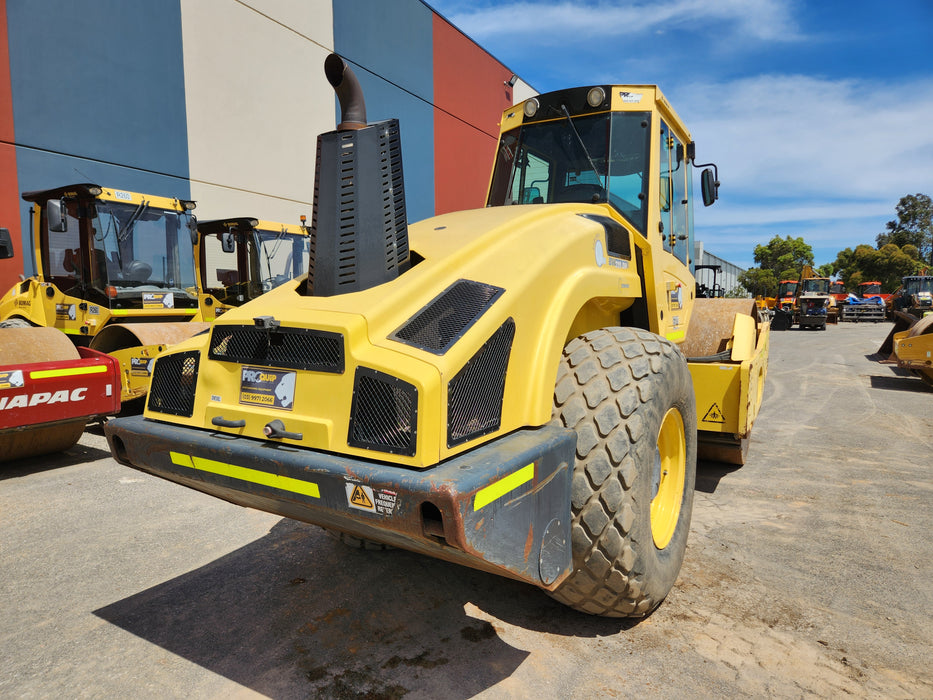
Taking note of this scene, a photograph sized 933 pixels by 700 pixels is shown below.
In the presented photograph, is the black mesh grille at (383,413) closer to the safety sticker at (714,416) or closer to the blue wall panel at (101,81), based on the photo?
the safety sticker at (714,416)

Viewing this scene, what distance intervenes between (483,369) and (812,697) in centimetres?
170

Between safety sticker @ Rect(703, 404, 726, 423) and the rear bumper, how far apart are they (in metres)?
2.43

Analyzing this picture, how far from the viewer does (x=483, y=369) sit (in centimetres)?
214

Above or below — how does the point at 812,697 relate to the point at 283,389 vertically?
below

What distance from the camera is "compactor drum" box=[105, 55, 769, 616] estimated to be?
1.94 m

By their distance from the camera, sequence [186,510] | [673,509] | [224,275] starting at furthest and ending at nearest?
[224,275] → [186,510] → [673,509]

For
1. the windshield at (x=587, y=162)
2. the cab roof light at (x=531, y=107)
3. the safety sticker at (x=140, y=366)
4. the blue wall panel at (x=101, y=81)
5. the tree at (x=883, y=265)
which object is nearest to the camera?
the windshield at (x=587, y=162)

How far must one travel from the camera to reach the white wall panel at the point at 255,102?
11773 millimetres

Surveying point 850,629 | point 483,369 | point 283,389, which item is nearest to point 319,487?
point 283,389

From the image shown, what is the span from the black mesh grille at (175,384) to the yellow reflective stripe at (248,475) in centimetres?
22

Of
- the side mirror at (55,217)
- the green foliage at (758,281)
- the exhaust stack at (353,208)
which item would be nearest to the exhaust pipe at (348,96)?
the exhaust stack at (353,208)

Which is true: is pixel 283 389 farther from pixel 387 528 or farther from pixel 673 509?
pixel 673 509

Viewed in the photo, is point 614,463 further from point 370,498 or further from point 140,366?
point 140,366

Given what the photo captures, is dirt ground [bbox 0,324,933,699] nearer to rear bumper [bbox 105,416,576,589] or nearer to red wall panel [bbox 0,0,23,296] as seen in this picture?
rear bumper [bbox 105,416,576,589]
